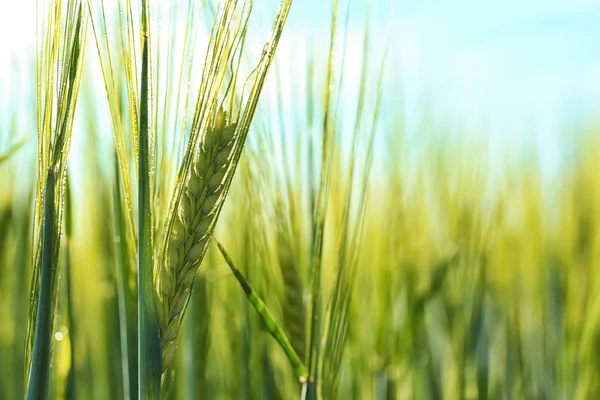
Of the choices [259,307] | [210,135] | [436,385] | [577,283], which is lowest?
[436,385]

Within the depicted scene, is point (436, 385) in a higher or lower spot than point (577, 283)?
lower

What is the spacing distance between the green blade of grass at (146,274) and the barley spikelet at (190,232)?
2 cm

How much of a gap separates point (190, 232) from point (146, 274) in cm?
5

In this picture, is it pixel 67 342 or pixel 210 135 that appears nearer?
pixel 210 135

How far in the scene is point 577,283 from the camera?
1.17 m

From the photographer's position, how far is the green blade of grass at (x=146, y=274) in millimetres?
386

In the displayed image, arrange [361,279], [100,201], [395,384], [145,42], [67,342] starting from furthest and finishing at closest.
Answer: [361,279] < [395,384] < [100,201] < [67,342] < [145,42]

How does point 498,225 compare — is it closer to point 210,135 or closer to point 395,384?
point 395,384

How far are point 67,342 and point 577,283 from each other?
0.86 m

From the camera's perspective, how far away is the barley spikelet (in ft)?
1.38

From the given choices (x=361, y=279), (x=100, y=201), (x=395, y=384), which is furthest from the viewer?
(x=361, y=279)

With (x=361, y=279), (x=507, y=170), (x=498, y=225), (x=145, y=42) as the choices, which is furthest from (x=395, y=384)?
(x=145, y=42)

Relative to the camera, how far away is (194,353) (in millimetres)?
697

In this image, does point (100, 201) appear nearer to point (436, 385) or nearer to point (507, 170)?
point (436, 385)
